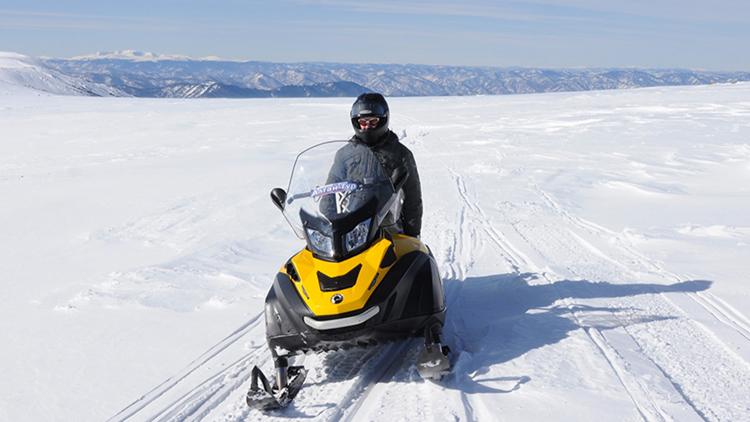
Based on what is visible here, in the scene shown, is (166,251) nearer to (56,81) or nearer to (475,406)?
(475,406)

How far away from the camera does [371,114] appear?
5156 mm

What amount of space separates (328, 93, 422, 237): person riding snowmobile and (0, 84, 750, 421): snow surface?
0.84m

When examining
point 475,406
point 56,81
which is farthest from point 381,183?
point 56,81

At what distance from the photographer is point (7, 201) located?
11.1 metres

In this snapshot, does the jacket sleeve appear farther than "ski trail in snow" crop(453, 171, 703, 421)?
Yes

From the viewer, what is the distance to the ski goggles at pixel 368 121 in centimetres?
519

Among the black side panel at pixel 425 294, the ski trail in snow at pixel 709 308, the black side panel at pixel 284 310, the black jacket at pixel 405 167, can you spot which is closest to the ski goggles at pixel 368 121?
the black jacket at pixel 405 167

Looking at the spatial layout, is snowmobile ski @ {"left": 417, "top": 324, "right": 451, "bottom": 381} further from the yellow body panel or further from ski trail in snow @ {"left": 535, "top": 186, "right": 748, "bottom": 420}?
ski trail in snow @ {"left": 535, "top": 186, "right": 748, "bottom": 420}

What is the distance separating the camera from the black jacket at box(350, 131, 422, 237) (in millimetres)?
5273

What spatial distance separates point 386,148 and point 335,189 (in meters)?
1.18

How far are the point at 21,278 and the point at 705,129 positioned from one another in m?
18.7

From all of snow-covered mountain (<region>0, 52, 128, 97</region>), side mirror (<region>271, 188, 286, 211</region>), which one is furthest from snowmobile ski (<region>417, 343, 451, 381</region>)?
snow-covered mountain (<region>0, 52, 128, 97</region>)

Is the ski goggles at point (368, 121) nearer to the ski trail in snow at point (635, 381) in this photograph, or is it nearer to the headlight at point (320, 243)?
the headlight at point (320, 243)

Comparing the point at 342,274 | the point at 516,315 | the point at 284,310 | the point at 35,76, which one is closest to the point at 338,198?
the point at 342,274
